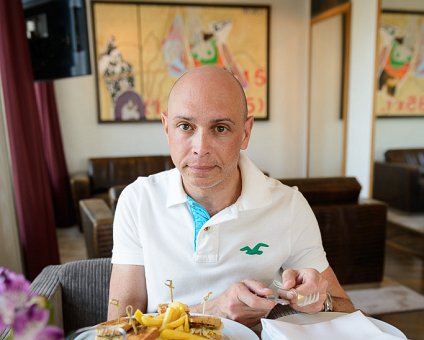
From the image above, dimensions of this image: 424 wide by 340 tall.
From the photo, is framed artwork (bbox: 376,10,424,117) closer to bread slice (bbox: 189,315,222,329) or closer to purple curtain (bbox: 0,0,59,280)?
purple curtain (bbox: 0,0,59,280)

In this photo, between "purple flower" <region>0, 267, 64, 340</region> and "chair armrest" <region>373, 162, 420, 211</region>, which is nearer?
"purple flower" <region>0, 267, 64, 340</region>

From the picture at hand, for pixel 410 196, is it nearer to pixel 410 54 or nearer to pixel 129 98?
pixel 410 54

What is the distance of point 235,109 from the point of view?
1.01 meters

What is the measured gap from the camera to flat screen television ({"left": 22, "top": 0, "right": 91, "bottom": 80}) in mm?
2611

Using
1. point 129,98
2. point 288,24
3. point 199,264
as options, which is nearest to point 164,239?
point 199,264

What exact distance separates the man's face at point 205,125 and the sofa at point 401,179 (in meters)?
3.11

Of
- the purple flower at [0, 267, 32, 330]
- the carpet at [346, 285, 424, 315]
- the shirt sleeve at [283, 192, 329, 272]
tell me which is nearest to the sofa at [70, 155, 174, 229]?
the carpet at [346, 285, 424, 315]

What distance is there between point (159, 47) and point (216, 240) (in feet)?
13.4

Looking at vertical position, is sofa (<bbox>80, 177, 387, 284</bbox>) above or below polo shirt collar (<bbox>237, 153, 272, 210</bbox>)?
below

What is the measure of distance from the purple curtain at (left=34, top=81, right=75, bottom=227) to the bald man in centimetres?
344

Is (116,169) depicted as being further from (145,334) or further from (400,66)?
(145,334)

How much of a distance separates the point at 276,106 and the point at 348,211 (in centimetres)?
288

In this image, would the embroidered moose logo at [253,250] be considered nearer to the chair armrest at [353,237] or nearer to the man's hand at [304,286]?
the man's hand at [304,286]

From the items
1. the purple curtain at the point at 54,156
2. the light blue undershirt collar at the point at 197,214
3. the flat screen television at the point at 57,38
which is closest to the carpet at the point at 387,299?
the light blue undershirt collar at the point at 197,214
